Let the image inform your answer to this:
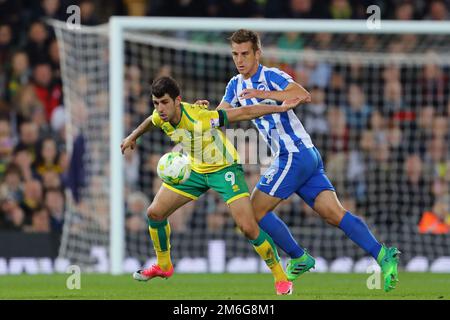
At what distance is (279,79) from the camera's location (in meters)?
9.14

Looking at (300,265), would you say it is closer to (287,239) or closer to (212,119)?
(287,239)

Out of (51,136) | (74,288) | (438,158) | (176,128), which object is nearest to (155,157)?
(51,136)

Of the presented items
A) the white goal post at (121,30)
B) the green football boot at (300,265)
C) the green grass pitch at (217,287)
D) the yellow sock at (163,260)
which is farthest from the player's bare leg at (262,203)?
the white goal post at (121,30)

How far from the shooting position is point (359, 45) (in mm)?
16031

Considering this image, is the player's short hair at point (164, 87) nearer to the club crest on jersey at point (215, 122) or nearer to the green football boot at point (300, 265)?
the club crest on jersey at point (215, 122)

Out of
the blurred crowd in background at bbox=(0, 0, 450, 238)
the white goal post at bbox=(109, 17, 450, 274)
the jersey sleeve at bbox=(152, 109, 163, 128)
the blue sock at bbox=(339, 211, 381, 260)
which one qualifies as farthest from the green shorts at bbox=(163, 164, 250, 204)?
the blurred crowd in background at bbox=(0, 0, 450, 238)

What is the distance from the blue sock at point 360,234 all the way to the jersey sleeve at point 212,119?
4.25ft

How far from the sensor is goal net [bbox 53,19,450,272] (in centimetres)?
1401

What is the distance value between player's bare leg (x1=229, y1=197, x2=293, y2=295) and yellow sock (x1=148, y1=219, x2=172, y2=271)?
28.0 inches

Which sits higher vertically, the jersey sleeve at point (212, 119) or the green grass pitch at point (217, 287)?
the jersey sleeve at point (212, 119)

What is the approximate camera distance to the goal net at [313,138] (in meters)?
14.0

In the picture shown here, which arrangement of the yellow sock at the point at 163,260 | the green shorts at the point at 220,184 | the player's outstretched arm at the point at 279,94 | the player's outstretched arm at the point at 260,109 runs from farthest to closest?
the yellow sock at the point at 163,260, the green shorts at the point at 220,184, the player's outstretched arm at the point at 279,94, the player's outstretched arm at the point at 260,109

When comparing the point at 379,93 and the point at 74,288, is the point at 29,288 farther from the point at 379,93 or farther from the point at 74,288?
the point at 379,93

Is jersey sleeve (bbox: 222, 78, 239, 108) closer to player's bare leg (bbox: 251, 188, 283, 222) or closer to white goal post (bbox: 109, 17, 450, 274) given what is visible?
player's bare leg (bbox: 251, 188, 283, 222)
